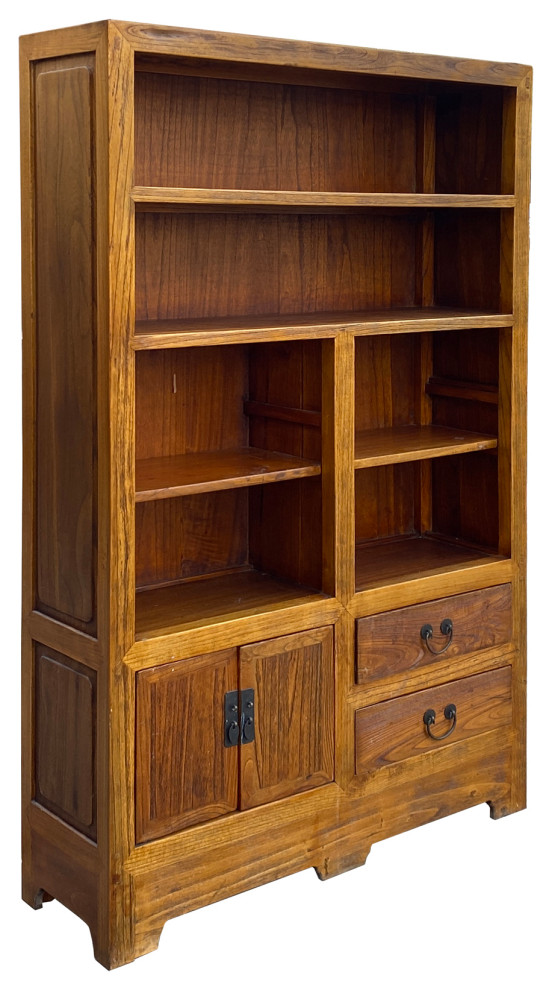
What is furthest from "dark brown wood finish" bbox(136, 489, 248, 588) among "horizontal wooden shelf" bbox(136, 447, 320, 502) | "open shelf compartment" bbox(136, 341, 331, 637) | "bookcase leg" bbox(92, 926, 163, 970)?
"bookcase leg" bbox(92, 926, 163, 970)

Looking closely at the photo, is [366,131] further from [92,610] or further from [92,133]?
[92,610]

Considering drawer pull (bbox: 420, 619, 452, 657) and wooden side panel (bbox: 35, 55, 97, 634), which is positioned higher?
wooden side panel (bbox: 35, 55, 97, 634)

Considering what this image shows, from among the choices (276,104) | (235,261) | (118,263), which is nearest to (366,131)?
(276,104)

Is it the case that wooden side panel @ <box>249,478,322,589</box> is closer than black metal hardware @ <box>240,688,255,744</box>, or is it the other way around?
black metal hardware @ <box>240,688,255,744</box>

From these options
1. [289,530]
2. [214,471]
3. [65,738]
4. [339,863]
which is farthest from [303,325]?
[339,863]

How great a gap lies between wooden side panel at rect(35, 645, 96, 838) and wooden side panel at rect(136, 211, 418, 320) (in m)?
0.94

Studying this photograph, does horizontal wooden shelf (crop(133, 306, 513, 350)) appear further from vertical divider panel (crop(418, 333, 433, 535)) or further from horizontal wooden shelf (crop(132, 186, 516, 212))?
horizontal wooden shelf (crop(132, 186, 516, 212))

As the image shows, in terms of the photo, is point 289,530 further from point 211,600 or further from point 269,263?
point 269,263

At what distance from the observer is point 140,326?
11.8 feet

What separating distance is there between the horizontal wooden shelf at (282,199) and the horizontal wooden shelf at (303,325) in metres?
0.29

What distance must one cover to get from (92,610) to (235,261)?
1.10m

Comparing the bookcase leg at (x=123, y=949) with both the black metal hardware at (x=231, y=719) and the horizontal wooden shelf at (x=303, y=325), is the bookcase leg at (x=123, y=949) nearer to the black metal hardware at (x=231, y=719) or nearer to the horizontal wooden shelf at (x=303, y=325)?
the black metal hardware at (x=231, y=719)

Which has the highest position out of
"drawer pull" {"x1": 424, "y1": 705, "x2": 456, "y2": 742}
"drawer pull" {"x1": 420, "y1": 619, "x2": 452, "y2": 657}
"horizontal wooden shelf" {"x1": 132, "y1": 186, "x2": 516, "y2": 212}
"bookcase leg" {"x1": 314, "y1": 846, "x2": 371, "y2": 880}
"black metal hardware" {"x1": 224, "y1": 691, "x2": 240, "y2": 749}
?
"horizontal wooden shelf" {"x1": 132, "y1": 186, "x2": 516, "y2": 212}

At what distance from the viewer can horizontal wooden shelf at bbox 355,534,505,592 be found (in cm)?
402
